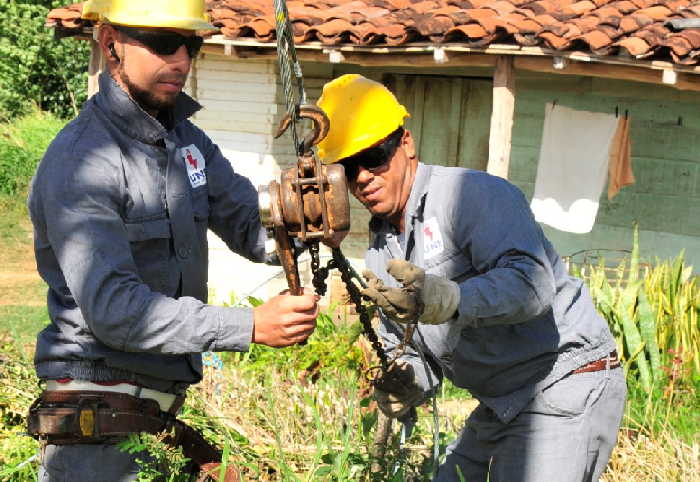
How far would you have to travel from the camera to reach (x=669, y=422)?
5.79 metres

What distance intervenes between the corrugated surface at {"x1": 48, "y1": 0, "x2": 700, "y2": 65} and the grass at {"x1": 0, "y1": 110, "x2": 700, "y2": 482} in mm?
2532

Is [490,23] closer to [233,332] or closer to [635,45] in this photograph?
[635,45]

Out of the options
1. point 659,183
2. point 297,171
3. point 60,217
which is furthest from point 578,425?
point 659,183

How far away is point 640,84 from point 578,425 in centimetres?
686

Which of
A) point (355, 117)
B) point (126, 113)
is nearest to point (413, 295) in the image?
point (355, 117)

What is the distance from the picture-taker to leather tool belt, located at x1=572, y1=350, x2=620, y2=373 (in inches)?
135

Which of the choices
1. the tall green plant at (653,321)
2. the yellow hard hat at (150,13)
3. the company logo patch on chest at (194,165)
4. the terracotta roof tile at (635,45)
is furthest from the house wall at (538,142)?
the yellow hard hat at (150,13)

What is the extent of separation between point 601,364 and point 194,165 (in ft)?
5.19

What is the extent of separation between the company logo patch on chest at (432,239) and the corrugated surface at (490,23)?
15.7 ft

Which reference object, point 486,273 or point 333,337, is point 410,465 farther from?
point 333,337

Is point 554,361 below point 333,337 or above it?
above

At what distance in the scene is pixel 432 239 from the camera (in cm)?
335

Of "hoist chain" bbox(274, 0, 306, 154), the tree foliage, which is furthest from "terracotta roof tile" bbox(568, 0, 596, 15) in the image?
the tree foliage

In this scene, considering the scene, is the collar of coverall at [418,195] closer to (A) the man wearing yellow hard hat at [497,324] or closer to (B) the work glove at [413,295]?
(A) the man wearing yellow hard hat at [497,324]
